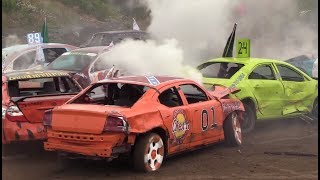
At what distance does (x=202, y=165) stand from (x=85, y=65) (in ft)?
17.5

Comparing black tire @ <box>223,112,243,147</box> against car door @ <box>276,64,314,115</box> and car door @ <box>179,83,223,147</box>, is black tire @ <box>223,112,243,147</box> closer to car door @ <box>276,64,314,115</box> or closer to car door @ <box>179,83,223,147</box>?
car door @ <box>179,83,223,147</box>

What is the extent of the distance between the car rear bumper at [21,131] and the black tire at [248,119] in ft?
12.9

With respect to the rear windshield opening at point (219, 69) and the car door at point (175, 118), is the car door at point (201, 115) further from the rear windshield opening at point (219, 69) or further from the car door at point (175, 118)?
the rear windshield opening at point (219, 69)

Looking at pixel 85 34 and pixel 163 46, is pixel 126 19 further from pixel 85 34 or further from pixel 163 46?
pixel 163 46

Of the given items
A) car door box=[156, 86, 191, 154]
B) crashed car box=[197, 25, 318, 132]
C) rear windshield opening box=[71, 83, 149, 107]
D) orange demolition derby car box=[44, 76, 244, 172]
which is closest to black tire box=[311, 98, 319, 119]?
crashed car box=[197, 25, 318, 132]

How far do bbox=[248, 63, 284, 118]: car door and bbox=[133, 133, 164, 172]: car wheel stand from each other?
3.49 metres

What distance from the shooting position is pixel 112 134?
6586 mm

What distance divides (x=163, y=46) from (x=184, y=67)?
2.13 ft

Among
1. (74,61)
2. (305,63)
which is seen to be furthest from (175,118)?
(305,63)

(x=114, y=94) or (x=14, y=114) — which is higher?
(x=114, y=94)

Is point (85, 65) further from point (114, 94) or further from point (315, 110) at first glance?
point (315, 110)

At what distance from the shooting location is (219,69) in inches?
420

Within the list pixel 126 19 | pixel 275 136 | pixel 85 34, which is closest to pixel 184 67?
pixel 275 136

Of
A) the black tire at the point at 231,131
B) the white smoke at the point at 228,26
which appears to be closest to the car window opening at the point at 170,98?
the black tire at the point at 231,131
